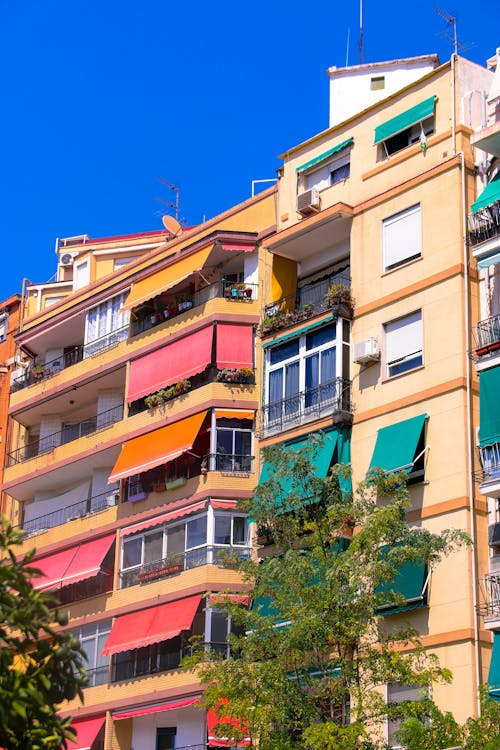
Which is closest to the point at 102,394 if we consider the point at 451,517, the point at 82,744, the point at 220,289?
the point at 220,289

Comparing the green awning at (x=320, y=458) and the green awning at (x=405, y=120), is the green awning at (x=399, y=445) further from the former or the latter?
the green awning at (x=405, y=120)

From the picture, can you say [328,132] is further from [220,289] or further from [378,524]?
[378,524]

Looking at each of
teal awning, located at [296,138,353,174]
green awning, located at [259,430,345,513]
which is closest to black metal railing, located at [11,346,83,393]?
teal awning, located at [296,138,353,174]

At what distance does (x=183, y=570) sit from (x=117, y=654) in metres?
4.13

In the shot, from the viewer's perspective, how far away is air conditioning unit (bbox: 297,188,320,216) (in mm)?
44625

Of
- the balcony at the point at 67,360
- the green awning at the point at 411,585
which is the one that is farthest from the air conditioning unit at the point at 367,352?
the balcony at the point at 67,360

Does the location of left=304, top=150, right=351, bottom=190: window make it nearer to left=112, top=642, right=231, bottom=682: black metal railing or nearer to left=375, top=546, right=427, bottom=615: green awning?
left=375, top=546, right=427, bottom=615: green awning

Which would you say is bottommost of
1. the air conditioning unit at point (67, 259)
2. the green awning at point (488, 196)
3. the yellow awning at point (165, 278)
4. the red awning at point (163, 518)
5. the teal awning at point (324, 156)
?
the red awning at point (163, 518)

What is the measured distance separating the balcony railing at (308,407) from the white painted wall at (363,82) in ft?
32.2

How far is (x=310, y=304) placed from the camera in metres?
44.1

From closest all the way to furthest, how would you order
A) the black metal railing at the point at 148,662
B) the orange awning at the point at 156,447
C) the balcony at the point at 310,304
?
1. the balcony at the point at 310,304
2. the black metal railing at the point at 148,662
3. the orange awning at the point at 156,447

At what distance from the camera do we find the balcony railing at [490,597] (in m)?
34.8

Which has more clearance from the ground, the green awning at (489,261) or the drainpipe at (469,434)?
the green awning at (489,261)

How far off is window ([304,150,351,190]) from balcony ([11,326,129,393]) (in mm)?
9382
